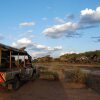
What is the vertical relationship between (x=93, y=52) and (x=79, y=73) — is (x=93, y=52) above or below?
above

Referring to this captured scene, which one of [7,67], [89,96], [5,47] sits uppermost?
[5,47]

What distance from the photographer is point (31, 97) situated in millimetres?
13219

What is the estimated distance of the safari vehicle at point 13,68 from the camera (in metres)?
14.7

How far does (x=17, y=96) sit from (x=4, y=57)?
3881mm

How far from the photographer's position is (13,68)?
1650cm

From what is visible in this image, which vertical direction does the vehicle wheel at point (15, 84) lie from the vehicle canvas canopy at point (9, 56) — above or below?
below

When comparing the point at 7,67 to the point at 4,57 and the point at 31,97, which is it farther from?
the point at 31,97

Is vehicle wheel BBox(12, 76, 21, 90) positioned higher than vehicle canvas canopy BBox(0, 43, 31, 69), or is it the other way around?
vehicle canvas canopy BBox(0, 43, 31, 69)

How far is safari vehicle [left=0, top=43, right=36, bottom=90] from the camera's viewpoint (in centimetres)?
1474

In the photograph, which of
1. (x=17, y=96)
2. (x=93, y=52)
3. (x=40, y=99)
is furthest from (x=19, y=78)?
(x=93, y=52)

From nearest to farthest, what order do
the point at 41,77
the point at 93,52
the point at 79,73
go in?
the point at 79,73 < the point at 41,77 < the point at 93,52

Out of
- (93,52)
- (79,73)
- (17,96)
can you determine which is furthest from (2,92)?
(93,52)

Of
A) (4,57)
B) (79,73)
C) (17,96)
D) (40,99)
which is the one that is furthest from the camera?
(79,73)

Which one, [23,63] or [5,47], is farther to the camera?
[23,63]
